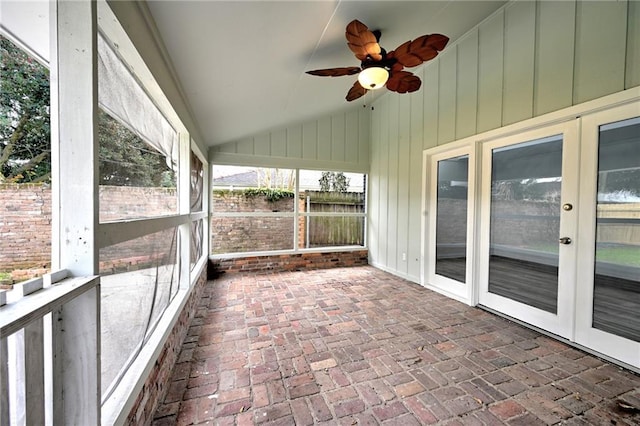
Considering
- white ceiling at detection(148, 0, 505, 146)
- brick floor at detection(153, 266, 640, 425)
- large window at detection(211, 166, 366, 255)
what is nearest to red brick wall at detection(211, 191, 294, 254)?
large window at detection(211, 166, 366, 255)

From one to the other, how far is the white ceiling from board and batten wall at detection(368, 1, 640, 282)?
1.63 ft

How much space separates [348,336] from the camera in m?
2.50

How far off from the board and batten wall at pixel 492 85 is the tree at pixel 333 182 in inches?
25.9

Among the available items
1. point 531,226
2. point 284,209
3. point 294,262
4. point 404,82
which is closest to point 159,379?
point 404,82

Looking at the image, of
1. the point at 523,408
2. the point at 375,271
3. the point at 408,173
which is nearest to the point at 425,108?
the point at 408,173

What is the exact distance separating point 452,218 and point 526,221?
3.11 feet

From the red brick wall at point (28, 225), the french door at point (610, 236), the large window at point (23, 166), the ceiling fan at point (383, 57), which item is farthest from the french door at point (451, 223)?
the large window at point (23, 166)

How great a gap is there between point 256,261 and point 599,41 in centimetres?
504

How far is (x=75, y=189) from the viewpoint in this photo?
990mm

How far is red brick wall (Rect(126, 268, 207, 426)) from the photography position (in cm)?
136

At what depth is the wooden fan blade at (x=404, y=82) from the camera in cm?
262

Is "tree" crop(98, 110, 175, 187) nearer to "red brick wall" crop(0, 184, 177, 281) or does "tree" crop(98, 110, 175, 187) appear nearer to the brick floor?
"red brick wall" crop(0, 184, 177, 281)

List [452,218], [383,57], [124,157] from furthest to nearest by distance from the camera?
[452,218] → [383,57] → [124,157]

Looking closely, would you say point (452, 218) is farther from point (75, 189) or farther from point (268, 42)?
point (75, 189)
